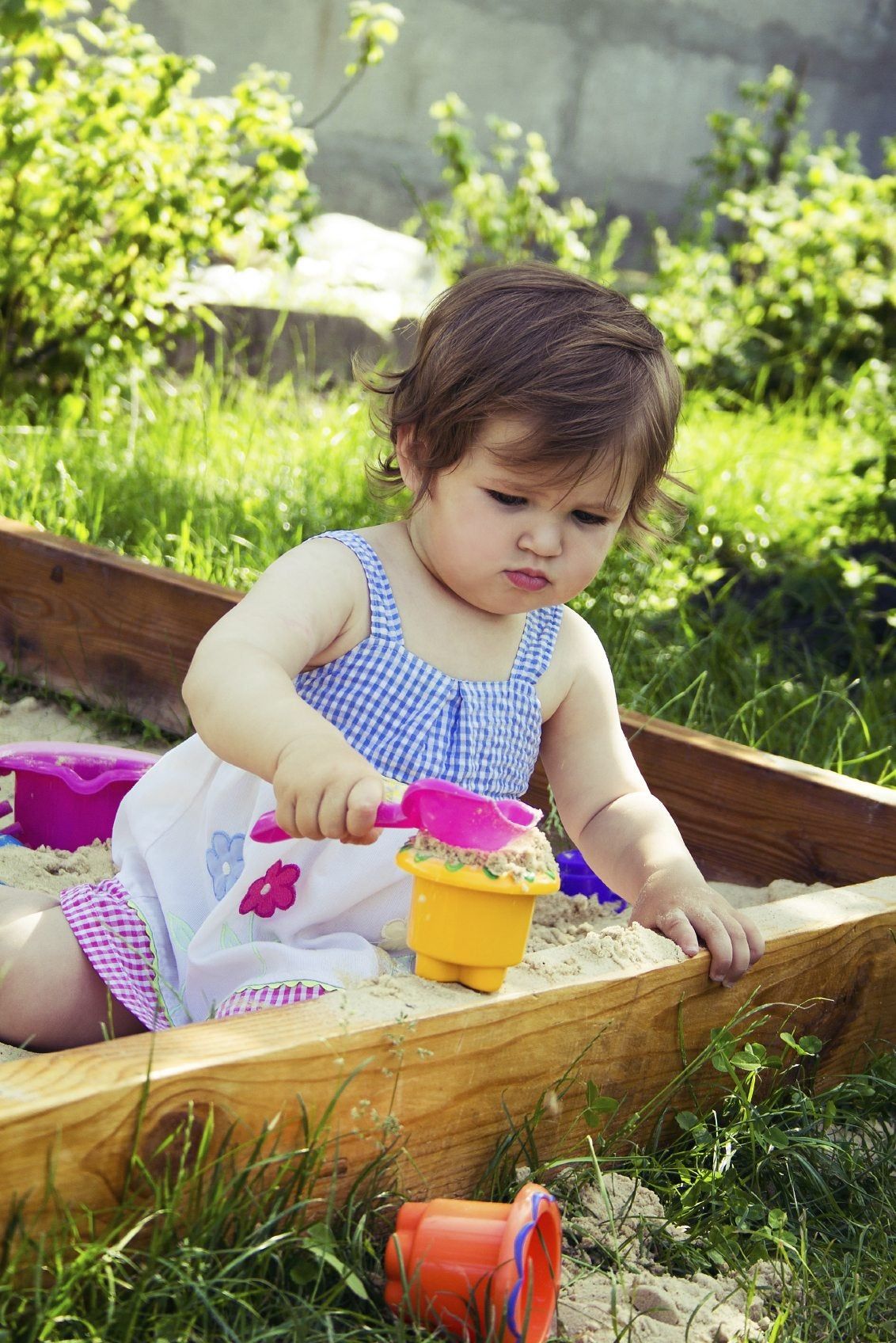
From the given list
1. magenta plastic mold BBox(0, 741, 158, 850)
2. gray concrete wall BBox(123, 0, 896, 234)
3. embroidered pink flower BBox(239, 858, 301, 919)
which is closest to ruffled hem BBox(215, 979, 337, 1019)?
embroidered pink flower BBox(239, 858, 301, 919)

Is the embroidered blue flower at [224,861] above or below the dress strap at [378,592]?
below

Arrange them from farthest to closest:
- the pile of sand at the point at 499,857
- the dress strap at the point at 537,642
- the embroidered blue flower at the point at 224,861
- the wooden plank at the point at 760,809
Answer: the wooden plank at the point at 760,809
the dress strap at the point at 537,642
the embroidered blue flower at the point at 224,861
the pile of sand at the point at 499,857

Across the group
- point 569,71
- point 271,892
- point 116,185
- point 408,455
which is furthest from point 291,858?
point 569,71

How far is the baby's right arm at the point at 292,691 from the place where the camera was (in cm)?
134

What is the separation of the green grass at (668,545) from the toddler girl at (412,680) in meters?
0.81

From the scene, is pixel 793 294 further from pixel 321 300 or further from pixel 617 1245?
pixel 617 1245

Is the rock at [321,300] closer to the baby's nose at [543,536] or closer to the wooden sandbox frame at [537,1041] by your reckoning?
the wooden sandbox frame at [537,1041]

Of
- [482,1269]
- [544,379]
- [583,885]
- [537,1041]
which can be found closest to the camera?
[482,1269]

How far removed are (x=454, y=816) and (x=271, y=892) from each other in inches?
18.5

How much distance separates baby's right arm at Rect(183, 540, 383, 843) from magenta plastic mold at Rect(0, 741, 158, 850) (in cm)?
65

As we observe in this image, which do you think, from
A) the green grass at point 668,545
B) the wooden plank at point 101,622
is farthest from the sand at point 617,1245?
the wooden plank at point 101,622

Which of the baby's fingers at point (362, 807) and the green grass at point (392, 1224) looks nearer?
the green grass at point (392, 1224)

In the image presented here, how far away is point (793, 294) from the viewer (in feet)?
19.3

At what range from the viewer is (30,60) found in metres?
5.31
